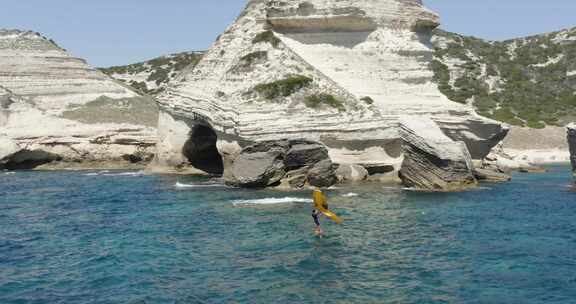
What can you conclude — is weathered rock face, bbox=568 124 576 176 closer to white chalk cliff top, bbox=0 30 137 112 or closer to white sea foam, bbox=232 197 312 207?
white sea foam, bbox=232 197 312 207

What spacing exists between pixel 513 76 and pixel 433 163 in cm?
6736

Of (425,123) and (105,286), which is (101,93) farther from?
(105,286)

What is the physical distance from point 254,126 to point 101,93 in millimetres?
23668

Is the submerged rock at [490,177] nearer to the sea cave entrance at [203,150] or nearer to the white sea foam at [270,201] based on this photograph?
the white sea foam at [270,201]

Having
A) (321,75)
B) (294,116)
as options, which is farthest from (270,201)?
(321,75)

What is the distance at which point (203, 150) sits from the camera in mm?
39625

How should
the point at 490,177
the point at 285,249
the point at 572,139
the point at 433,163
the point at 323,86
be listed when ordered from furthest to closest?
the point at 323,86 < the point at 490,177 < the point at 572,139 < the point at 433,163 < the point at 285,249

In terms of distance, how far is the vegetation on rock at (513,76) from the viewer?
72125 millimetres

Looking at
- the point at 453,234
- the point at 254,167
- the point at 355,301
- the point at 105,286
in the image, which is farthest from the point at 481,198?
the point at 105,286

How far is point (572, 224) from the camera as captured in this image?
19.2 m

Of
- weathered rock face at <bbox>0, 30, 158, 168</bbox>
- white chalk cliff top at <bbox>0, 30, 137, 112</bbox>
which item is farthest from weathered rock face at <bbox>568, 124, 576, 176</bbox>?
white chalk cliff top at <bbox>0, 30, 137, 112</bbox>

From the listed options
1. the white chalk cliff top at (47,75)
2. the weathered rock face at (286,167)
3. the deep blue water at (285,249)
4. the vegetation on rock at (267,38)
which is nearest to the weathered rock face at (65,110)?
the white chalk cliff top at (47,75)

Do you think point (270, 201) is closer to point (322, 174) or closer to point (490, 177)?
point (322, 174)

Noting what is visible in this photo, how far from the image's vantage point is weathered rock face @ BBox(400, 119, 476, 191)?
1092 inches
